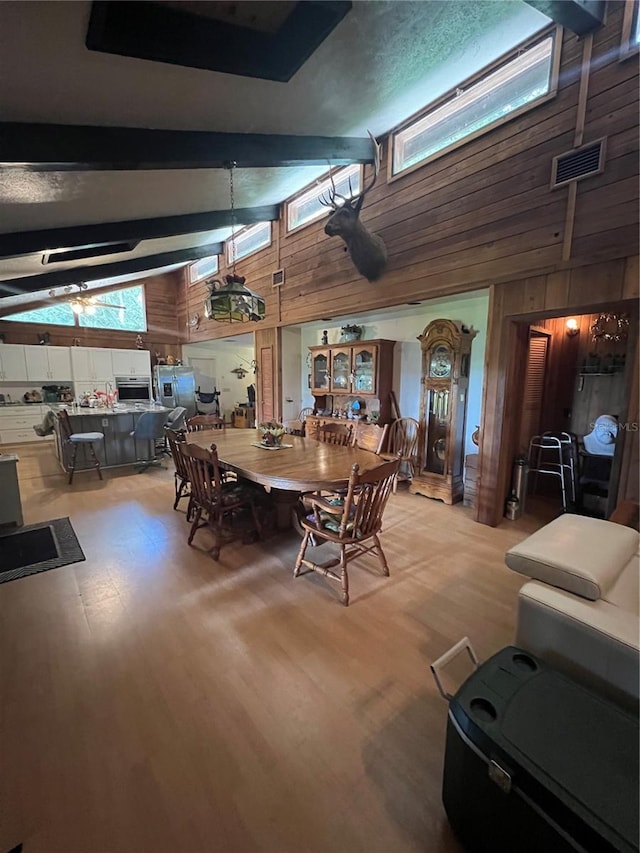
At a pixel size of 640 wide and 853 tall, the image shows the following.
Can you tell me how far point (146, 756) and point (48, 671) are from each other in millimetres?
792

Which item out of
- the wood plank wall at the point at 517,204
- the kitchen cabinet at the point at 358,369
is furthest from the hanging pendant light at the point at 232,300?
the kitchen cabinet at the point at 358,369

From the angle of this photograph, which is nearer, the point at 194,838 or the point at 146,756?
the point at 194,838

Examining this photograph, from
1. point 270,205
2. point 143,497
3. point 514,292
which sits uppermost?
point 270,205

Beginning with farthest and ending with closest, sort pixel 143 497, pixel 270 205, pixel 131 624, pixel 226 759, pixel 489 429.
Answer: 1. pixel 270 205
2. pixel 143 497
3. pixel 489 429
4. pixel 131 624
5. pixel 226 759

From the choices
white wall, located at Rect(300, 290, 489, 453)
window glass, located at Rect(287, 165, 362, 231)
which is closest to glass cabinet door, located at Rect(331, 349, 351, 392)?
white wall, located at Rect(300, 290, 489, 453)

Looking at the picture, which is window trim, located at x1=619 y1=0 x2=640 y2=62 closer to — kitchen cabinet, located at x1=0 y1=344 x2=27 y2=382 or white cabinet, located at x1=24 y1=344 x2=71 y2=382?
white cabinet, located at x1=24 y1=344 x2=71 y2=382

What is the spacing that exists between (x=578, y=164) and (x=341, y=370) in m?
3.25

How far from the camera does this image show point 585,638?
50.1 inches

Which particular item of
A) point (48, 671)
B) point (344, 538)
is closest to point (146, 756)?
point (48, 671)

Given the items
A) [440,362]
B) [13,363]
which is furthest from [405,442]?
[13,363]

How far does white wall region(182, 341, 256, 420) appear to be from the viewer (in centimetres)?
1000

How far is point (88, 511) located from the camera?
151 inches

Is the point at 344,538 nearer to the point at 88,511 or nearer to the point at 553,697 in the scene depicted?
the point at 553,697

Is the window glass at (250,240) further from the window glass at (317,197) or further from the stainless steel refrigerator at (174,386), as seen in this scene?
the stainless steel refrigerator at (174,386)
